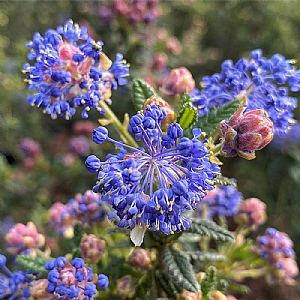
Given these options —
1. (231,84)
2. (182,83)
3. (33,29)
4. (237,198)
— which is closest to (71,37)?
(182,83)

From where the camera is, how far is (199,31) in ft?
12.4

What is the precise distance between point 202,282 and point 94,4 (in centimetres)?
211

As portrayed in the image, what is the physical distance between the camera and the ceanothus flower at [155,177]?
3.18 ft

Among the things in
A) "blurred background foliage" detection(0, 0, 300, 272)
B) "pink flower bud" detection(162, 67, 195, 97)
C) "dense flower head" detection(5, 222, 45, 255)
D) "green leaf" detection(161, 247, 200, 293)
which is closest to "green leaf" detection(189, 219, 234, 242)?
"green leaf" detection(161, 247, 200, 293)

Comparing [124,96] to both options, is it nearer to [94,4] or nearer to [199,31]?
[94,4]

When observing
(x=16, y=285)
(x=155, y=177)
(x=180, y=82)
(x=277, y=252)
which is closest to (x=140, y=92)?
(x=180, y=82)

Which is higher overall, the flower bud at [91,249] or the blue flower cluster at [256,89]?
the blue flower cluster at [256,89]

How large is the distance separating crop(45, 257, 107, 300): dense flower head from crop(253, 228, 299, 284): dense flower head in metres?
0.77

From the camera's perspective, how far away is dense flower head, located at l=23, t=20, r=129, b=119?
1.23 metres

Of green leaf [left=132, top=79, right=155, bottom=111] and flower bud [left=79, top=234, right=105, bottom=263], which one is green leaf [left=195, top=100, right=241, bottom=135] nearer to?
green leaf [left=132, top=79, right=155, bottom=111]

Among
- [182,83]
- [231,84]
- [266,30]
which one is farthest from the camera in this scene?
[266,30]

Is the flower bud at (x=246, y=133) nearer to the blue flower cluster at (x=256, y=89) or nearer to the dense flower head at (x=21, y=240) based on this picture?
the blue flower cluster at (x=256, y=89)

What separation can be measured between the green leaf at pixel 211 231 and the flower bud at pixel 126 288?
0.28 m

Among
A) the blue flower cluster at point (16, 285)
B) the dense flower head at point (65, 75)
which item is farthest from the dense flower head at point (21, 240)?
the dense flower head at point (65, 75)
